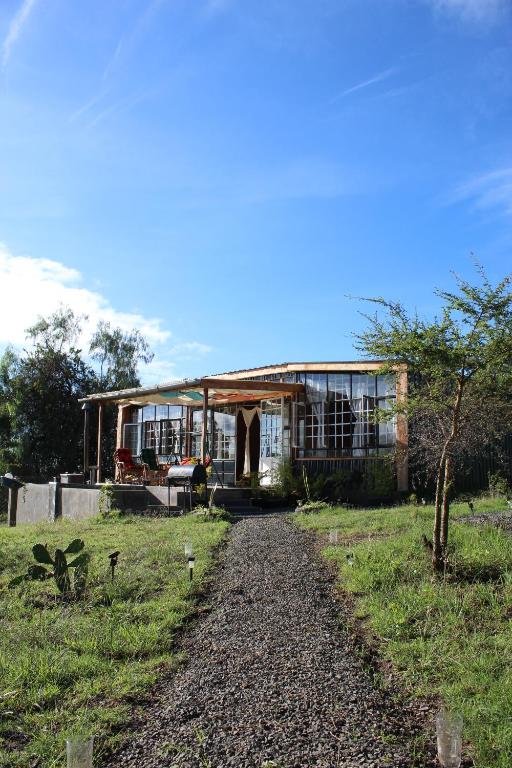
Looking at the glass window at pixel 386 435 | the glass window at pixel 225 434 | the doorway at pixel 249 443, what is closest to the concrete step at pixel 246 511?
the glass window at pixel 386 435

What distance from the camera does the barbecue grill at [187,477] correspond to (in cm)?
1434

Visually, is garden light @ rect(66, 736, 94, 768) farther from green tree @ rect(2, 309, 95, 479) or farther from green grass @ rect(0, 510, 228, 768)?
green tree @ rect(2, 309, 95, 479)

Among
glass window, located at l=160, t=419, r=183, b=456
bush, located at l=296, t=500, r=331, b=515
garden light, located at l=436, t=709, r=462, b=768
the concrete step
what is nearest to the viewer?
garden light, located at l=436, t=709, r=462, b=768

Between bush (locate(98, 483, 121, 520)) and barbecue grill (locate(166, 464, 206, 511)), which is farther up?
barbecue grill (locate(166, 464, 206, 511))

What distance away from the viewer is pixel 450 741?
360 cm

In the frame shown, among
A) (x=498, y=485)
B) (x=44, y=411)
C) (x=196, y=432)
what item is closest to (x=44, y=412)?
(x=44, y=411)

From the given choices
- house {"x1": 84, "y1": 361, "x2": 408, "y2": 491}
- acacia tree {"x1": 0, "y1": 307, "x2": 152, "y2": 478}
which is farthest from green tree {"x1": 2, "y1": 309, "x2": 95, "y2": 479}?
house {"x1": 84, "y1": 361, "x2": 408, "y2": 491}

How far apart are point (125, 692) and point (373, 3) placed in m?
7.59

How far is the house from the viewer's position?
1717 centimetres

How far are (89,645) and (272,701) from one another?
5.88ft

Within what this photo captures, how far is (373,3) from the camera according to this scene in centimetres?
800

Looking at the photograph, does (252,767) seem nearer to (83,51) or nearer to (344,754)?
(344,754)

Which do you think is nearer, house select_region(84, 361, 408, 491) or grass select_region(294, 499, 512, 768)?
grass select_region(294, 499, 512, 768)

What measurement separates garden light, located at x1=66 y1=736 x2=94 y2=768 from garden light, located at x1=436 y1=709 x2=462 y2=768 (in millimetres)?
1800
